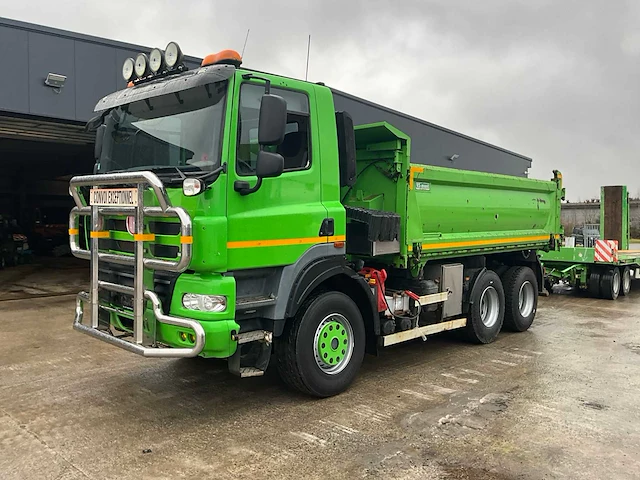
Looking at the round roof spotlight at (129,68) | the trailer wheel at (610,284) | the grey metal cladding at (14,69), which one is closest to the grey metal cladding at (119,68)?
the grey metal cladding at (14,69)

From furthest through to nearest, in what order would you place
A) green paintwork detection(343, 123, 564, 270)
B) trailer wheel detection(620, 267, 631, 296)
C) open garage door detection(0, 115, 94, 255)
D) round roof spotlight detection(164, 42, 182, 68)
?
1. open garage door detection(0, 115, 94, 255)
2. trailer wheel detection(620, 267, 631, 296)
3. green paintwork detection(343, 123, 564, 270)
4. round roof spotlight detection(164, 42, 182, 68)

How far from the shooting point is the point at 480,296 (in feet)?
23.9

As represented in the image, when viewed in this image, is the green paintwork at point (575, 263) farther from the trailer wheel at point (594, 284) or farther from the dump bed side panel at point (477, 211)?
the dump bed side panel at point (477, 211)

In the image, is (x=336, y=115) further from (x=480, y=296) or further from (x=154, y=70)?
(x=480, y=296)

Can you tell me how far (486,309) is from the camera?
7695 millimetres

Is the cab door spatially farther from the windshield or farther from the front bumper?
the front bumper

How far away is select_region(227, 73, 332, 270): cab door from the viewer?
4336mm

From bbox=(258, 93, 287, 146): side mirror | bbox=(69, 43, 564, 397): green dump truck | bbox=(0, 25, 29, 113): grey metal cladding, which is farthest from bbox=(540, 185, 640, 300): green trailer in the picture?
bbox=(0, 25, 29, 113): grey metal cladding

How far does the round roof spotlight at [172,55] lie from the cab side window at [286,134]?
755 millimetres

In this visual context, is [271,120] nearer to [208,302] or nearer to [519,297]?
[208,302]

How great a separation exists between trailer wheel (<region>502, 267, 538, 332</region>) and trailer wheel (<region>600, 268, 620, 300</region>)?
4.34 metres

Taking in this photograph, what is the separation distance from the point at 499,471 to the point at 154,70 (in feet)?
13.8

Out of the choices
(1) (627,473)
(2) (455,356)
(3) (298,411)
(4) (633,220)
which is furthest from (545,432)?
(4) (633,220)

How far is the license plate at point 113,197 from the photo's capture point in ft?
14.1
